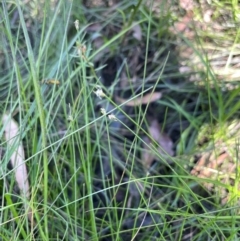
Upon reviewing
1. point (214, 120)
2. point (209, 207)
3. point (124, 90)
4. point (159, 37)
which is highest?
point (159, 37)

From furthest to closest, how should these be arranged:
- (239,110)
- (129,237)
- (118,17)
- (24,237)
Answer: (118,17), (239,110), (129,237), (24,237)

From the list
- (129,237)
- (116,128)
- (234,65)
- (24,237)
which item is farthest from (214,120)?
(24,237)

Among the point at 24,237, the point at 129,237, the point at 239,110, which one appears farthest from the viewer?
the point at 239,110

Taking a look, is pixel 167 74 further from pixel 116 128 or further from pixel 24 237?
pixel 24 237

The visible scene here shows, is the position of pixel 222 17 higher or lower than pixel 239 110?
higher

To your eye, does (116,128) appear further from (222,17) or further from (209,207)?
(222,17)

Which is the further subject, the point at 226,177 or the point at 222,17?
the point at 222,17

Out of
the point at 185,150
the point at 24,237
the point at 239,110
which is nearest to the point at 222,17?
the point at 239,110
